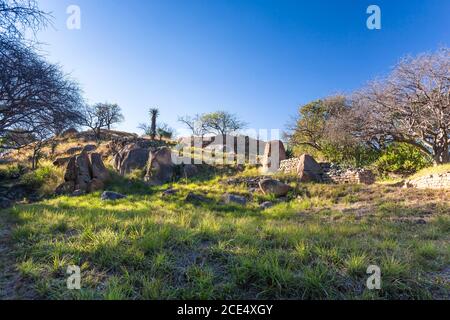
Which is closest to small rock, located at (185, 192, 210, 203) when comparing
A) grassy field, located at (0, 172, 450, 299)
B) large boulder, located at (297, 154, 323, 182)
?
grassy field, located at (0, 172, 450, 299)


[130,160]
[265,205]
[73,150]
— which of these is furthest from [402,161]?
[73,150]

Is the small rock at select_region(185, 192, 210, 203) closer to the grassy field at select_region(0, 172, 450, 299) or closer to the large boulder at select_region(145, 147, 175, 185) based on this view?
the large boulder at select_region(145, 147, 175, 185)

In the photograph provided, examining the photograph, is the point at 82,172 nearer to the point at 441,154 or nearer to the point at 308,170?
the point at 308,170

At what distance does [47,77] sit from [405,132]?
1651 cm

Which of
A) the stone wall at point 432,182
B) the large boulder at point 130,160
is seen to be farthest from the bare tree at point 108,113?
the stone wall at point 432,182

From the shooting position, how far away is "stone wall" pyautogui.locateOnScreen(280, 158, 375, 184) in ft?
38.3

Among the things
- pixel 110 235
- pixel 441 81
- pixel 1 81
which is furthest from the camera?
pixel 441 81

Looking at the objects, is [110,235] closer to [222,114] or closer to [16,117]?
[16,117]

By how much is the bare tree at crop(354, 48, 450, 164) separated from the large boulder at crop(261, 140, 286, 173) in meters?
4.82

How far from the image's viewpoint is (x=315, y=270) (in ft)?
8.94

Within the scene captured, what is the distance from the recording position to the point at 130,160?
1516 cm

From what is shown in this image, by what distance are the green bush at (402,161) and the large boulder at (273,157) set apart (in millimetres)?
5607
